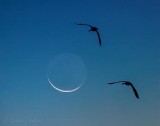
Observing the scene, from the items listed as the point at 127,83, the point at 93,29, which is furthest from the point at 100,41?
the point at 127,83

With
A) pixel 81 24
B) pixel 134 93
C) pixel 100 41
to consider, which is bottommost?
pixel 134 93

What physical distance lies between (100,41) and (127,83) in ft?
28.3

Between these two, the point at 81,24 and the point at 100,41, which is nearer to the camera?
the point at 81,24

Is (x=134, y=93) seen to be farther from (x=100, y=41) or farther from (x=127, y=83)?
(x=100, y=41)

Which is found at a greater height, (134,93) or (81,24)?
(81,24)

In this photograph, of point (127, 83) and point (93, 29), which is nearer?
point (127, 83)

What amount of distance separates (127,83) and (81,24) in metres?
11.1

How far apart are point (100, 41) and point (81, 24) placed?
5.00m

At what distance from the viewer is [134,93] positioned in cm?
4122

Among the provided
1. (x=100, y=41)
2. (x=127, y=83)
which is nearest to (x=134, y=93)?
(x=127, y=83)

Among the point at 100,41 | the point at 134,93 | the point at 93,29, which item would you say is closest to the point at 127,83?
the point at 134,93

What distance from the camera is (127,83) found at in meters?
42.1

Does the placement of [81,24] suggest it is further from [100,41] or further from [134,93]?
[134,93]

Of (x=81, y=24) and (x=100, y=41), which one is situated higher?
(x=81, y=24)
